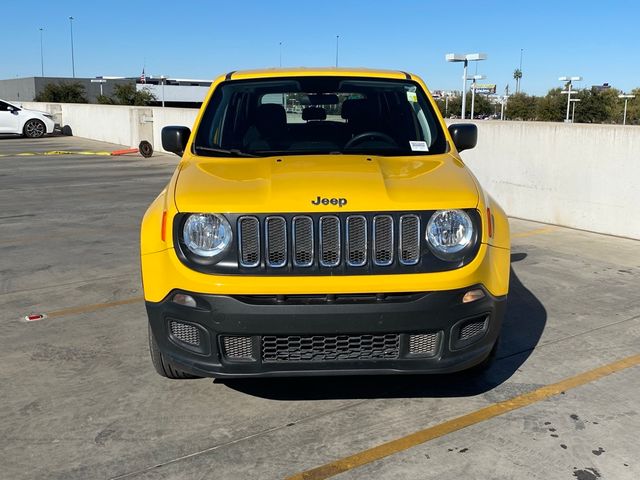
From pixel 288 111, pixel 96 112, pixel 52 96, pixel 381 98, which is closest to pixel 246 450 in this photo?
pixel 288 111

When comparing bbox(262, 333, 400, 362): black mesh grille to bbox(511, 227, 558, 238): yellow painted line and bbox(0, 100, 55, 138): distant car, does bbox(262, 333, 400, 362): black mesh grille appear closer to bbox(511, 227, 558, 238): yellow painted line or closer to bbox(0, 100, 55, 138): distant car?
bbox(511, 227, 558, 238): yellow painted line

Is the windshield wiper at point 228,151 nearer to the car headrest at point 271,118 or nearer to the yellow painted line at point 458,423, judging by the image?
the car headrest at point 271,118

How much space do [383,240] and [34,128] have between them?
1065 inches

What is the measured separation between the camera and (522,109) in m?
75.4

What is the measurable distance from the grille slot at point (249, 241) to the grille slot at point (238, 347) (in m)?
→ 0.37

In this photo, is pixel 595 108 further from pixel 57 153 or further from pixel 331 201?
pixel 331 201

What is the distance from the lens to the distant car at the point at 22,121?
2634 centimetres

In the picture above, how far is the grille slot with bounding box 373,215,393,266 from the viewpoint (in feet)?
10.5

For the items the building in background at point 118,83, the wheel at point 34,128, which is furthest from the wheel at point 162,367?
the building in background at point 118,83

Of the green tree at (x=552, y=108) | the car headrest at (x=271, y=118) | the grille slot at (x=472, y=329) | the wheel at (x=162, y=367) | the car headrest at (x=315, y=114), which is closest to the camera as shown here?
the grille slot at (x=472, y=329)

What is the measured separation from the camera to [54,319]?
5133 millimetres

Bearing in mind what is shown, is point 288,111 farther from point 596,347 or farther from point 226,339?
point 596,347

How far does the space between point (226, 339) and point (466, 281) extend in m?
1.20

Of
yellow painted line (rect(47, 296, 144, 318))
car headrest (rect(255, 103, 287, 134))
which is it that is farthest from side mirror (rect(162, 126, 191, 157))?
yellow painted line (rect(47, 296, 144, 318))
